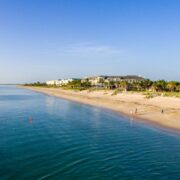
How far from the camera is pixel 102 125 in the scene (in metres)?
44.0

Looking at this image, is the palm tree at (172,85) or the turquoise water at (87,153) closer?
the turquoise water at (87,153)

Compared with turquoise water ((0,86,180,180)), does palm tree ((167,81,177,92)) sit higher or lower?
higher

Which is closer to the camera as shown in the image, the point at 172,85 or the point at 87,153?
the point at 87,153

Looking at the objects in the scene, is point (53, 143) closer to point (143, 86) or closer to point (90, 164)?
point (90, 164)

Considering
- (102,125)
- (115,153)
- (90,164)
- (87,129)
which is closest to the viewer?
(90,164)

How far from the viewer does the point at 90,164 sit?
2338 cm

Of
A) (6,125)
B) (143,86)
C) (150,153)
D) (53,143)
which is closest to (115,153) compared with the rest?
(150,153)

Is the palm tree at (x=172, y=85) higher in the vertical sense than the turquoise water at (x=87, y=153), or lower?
higher

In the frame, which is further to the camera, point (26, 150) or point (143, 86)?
point (143, 86)

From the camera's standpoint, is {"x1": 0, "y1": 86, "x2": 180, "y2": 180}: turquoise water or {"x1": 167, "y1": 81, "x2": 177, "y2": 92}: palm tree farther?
{"x1": 167, "y1": 81, "x2": 177, "y2": 92}: palm tree

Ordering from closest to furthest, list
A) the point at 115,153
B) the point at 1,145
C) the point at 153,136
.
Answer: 1. the point at 115,153
2. the point at 1,145
3. the point at 153,136

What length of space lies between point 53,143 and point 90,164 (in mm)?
8062

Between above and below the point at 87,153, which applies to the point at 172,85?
above

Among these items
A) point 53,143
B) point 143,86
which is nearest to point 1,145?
point 53,143
